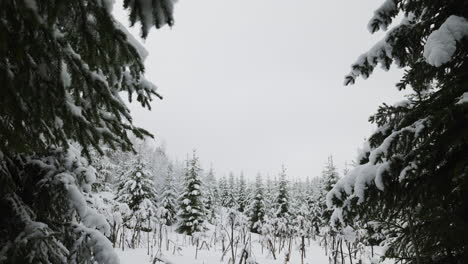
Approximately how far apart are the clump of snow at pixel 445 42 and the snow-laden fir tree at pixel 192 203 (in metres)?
27.2

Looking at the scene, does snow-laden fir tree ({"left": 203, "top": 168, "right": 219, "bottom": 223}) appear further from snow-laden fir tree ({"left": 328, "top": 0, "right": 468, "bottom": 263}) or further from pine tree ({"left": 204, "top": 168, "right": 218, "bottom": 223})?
snow-laden fir tree ({"left": 328, "top": 0, "right": 468, "bottom": 263})

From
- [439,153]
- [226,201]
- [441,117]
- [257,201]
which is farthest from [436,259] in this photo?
[226,201]

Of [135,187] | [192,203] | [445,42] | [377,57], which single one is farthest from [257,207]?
[445,42]

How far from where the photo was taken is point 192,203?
29.4 meters

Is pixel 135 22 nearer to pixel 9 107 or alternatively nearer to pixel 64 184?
pixel 9 107

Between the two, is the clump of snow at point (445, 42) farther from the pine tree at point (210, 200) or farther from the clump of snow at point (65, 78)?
the pine tree at point (210, 200)

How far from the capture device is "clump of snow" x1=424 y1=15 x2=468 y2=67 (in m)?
2.53

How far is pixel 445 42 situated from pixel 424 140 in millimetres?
1178

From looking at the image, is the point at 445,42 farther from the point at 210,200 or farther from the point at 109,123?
the point at 210,200

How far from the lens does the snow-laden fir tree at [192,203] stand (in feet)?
94.6

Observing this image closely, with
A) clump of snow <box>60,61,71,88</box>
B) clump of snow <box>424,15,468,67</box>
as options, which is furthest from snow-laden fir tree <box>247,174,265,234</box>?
clump of snow <box>60,61,71,88</box>

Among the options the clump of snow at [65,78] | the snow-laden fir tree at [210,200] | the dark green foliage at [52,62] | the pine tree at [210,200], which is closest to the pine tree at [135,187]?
the snow-laden fir tree at [210,200]

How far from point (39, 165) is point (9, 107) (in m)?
1.85

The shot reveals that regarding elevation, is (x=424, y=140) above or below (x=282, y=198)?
below
